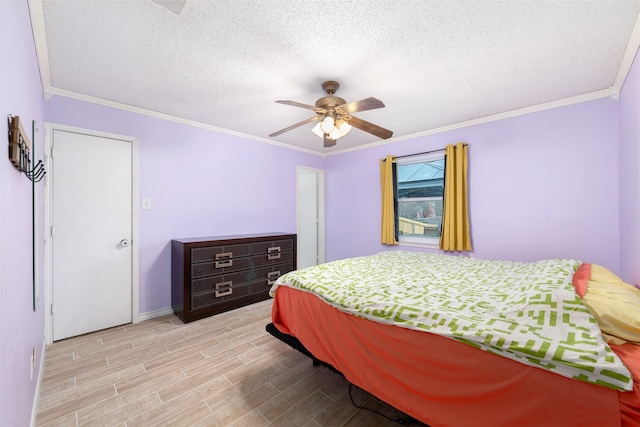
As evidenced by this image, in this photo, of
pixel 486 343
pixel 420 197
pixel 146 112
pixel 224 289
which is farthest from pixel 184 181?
pixel 486 343

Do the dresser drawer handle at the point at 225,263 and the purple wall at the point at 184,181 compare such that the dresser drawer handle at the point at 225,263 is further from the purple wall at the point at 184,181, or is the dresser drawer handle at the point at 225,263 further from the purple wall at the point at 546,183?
the purple wall at the point at 546,183

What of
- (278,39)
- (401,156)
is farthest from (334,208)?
(278,39)

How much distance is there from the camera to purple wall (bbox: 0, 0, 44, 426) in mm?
931

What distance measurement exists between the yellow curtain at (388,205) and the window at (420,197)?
12cm

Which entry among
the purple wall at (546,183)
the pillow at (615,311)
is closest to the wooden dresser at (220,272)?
the purple wall at (546,183)

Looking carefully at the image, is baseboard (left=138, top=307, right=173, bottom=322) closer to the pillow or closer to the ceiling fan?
the ceiling fan

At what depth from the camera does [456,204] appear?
10.7 feet

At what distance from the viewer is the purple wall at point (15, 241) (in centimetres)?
93

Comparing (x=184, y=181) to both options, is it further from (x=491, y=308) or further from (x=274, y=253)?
(x=491, y=308)

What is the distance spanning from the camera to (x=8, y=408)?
3.13ft

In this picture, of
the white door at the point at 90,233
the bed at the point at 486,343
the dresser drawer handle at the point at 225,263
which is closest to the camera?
the bed at the point at 486,343

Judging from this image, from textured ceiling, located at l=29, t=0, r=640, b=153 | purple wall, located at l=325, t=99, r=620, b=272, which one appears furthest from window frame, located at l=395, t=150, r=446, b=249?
textured ceiling, located at l=29, t=0, r=640, b=153

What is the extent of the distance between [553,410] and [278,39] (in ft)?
7.45

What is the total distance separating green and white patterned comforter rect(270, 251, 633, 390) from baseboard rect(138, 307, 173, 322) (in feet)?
6.67
